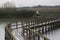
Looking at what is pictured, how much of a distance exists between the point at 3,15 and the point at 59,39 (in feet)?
126

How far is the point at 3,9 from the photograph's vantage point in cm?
6366

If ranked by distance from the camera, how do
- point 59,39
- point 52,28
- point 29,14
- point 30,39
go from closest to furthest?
point 30,39
point 59,39
point 52,28
point 29,14

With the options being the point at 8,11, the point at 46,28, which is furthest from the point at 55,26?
the point at 8,11

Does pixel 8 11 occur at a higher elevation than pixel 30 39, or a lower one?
lower

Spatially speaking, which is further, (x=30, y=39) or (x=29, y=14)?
(x=29, y=14)

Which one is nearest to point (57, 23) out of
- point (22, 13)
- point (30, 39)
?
point (30, 39)

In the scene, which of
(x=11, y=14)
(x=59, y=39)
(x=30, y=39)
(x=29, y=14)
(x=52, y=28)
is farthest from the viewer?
(x=11, y=14)

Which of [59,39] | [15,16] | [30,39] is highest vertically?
[30,39]

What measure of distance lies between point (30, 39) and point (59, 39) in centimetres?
802

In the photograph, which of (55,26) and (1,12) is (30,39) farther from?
(1,12)

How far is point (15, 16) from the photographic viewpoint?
60.5 m

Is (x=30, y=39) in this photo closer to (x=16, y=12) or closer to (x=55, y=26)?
(x=55, y=26)

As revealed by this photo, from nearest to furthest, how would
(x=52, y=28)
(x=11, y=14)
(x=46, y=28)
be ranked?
(x=46, y=28) → (x=52, y=28) → (x=11, y=14)

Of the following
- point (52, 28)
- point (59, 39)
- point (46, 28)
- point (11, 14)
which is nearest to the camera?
point (59, 39)
